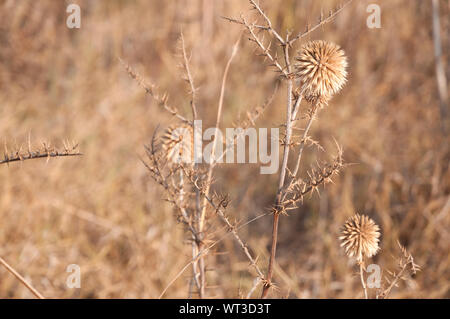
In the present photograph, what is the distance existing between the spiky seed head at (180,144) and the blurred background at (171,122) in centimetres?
68

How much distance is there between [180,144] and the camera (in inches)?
66.1

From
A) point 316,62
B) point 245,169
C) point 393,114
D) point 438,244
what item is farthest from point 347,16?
point 316,62

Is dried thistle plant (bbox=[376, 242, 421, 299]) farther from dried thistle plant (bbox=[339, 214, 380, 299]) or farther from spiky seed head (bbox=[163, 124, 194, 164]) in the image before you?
spiky seed head (bbox=[163, 124, 194, 164])

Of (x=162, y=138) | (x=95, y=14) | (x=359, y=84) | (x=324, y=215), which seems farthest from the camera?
(x=95, y=14)

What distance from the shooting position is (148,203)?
3.10 metres

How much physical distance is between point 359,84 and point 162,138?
251cm

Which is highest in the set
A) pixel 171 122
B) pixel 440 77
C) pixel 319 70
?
pixel 440 77

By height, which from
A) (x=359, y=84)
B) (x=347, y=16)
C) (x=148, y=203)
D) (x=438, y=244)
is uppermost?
(x=347, y=16)

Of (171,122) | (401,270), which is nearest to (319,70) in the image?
(401,270)

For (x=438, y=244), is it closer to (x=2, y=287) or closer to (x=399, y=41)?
(x=399, y=41)

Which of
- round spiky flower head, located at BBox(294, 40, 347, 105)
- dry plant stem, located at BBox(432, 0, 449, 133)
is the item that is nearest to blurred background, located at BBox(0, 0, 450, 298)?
dry plant stem, located at BBox(432, 0, 449, 133)

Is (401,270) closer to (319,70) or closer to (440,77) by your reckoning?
(319,70)

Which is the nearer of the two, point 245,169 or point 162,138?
point 162,138

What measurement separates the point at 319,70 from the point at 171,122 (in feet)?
7.60
